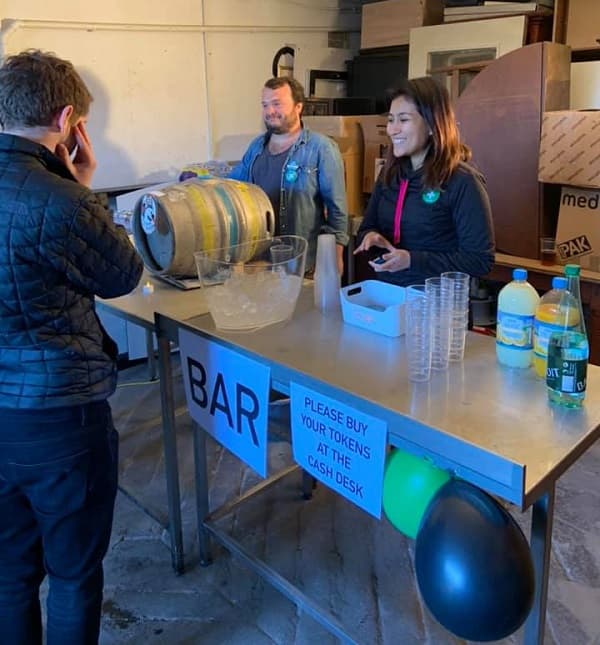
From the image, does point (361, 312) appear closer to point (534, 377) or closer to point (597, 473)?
point (534, 377)

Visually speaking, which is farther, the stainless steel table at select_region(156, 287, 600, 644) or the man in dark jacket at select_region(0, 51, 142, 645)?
the man in dark jacket at select_region(0, 51, 142, 645)

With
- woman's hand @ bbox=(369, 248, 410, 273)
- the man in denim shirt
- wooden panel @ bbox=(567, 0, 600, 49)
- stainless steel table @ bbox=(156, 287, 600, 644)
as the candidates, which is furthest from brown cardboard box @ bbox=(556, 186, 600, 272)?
stainless steel table @ bbox=(156, 287, 600, 644)

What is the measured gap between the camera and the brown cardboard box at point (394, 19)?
12.9 ft

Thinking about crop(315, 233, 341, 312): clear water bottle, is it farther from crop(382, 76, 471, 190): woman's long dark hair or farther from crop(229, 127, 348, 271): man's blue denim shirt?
crop(229, 127, 348, 271): man's blue denim shirt

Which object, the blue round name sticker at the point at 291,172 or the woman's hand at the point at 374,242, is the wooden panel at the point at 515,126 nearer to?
the blue round name sticker at the point at 291,172

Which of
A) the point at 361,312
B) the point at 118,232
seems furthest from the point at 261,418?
the point at 118,232

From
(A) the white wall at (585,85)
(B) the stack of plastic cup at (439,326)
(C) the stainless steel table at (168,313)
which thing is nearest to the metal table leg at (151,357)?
(C) the stainless steel table at (168,313)

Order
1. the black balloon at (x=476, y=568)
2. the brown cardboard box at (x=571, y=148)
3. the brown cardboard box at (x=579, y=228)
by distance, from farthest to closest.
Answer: the brown cardboard box at (x=579, y=228)
the brown cardboard box at (x=571, y=148)
the black balloon at (x=476, y=568)

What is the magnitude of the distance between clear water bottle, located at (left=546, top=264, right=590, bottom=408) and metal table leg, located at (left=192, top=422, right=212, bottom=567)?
3.84 ft

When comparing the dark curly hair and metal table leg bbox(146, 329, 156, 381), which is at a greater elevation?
the dark curly hair

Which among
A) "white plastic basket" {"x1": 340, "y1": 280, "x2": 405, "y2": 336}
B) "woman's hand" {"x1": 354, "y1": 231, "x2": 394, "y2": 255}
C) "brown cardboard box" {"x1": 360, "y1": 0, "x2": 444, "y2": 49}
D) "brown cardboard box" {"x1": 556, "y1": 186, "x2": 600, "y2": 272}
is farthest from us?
"brown cardboard box" {"x1": 360, "y1": 0, "x2": 444, "y2": 49}

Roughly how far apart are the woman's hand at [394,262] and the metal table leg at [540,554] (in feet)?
2.95

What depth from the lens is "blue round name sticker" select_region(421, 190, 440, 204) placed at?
200 centimetres

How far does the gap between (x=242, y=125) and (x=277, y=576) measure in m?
3.00
